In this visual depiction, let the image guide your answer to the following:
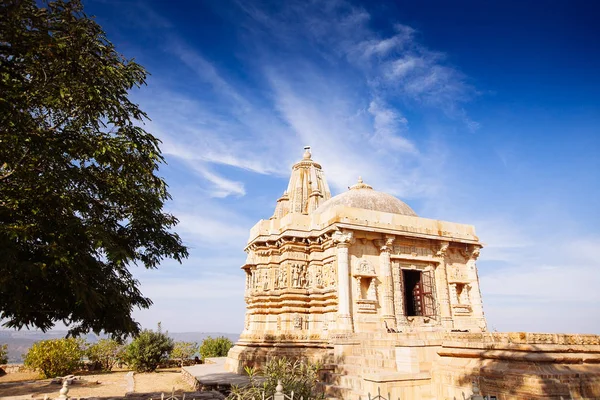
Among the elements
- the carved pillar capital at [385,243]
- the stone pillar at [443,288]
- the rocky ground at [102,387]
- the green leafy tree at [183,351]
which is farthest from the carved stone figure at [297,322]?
the green leafy tree at [183,351]

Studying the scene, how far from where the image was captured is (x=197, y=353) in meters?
24.1

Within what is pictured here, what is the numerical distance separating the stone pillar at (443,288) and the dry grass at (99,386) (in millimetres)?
10437

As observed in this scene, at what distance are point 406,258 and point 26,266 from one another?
1350 centimetres

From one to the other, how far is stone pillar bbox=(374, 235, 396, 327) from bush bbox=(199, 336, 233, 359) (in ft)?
41.1

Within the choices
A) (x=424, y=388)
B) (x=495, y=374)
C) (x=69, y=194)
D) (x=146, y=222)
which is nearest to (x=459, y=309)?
(x=424, y=388)

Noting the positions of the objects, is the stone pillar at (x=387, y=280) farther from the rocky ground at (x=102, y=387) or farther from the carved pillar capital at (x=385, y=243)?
the rocky ground at (x=102, y=387)

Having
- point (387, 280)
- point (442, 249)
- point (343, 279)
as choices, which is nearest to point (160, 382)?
point (343, 279)

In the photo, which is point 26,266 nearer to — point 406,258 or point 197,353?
point 406,258

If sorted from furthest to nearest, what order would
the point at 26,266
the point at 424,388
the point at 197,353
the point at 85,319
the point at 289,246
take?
the point at 197,353 < the point at 289,246 < the point at 424,388 < the point at 85,319 < the point at 26,266

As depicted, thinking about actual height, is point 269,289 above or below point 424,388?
above

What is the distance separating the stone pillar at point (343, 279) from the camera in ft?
45.7

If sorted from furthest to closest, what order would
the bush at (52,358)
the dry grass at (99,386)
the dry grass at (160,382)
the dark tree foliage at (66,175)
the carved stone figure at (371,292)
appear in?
the bush at (52,358), the carved stone figure at (371,292), the dry grass at (160,382), the dry grass at (99,386), the dark tree foliage at (66,175)

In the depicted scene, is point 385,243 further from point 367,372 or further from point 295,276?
point 367,372

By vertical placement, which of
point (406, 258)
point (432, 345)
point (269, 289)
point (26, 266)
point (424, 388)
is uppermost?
point (406, 258)
